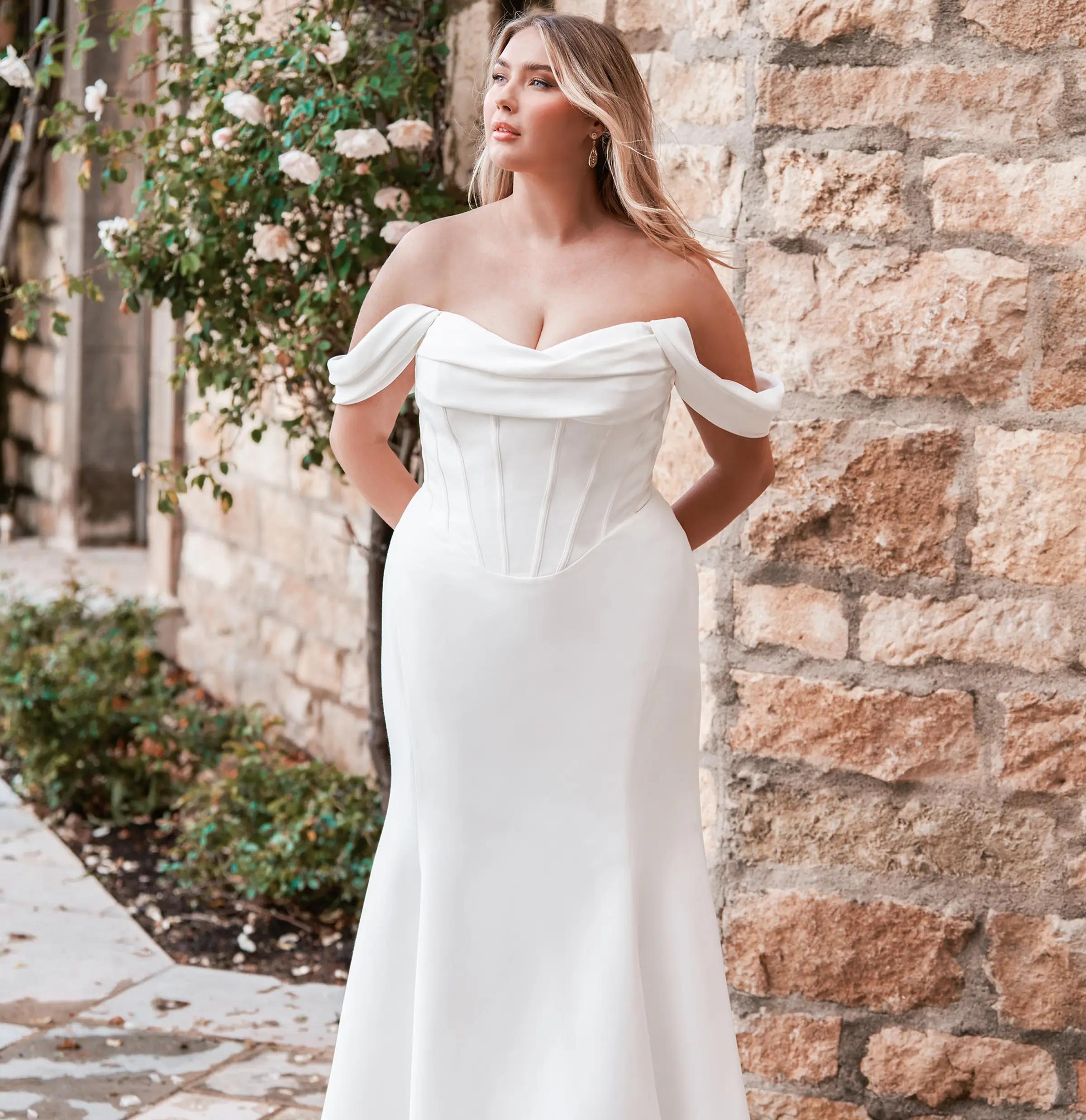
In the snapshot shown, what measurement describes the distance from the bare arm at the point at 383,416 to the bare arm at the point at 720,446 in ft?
1.30

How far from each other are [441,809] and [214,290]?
2053 millimetres

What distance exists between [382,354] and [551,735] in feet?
1.94

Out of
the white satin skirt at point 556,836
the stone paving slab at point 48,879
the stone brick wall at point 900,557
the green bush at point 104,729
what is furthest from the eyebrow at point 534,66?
the green bush at point 104,729

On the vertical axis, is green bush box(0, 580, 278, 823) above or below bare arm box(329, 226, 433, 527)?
below

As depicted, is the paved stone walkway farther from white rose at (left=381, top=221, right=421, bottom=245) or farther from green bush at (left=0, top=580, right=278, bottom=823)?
white rose at (left=381, top=221, right=421, bottom=245)

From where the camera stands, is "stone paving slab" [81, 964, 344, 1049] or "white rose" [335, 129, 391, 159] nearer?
→ "white rose" [335, 129, 391, 159]

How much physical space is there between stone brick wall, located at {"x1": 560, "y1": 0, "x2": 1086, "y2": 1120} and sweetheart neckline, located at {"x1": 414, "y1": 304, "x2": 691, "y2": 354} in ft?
2.13

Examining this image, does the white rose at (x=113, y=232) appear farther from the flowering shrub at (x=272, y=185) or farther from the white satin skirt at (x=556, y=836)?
the white satin skirt at (x=556, y=836)

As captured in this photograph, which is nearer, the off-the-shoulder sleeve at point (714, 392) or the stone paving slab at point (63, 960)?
the off-the-shoulder sleeve at point (714, 392)

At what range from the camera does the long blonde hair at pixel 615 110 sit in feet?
6.19

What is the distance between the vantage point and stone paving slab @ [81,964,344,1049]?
3.34 meters

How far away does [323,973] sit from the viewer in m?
3.81

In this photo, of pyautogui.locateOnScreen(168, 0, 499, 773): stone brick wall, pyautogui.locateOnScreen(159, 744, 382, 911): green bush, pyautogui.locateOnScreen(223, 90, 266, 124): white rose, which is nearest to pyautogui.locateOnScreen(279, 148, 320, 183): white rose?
pyautogui.locateOnScreen(223, 90, 266, 124): white rose

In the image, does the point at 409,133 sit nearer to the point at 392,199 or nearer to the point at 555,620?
the point at 392,199
